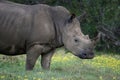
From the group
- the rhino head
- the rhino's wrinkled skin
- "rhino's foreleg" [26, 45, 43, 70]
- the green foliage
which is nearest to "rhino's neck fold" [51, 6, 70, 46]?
the rhino's wrinkled skin

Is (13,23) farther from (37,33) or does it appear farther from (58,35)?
(58,35)

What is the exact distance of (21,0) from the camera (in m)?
25.1

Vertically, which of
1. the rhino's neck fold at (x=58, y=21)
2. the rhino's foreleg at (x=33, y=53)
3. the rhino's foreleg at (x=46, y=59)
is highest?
the rhino's neck fold at (x=58, y=21)

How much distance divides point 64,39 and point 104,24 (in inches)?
471

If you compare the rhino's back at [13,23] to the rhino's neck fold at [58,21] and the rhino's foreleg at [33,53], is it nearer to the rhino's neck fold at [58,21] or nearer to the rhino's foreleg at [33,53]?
the rhino's foreleg at [33,53]

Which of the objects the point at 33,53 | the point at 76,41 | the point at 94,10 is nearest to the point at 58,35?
the point at 76,41

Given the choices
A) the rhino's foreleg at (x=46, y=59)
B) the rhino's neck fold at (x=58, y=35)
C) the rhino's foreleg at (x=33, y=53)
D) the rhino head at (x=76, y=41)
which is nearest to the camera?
the rhino's foreleg at (x=33, y=53)

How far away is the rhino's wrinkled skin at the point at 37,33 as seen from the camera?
1267 cm

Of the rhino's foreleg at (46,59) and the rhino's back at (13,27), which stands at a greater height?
the rhino's back at (13,27)

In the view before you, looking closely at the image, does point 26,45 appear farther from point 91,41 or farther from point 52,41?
point 91,41

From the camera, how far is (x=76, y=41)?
13141 mm

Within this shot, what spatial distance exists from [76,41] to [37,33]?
1.22 m

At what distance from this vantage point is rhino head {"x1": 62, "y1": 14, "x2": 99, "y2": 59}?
42.4 ft

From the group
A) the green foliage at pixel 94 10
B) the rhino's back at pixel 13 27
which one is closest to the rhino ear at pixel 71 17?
the rhino's back at pixel 13 27
